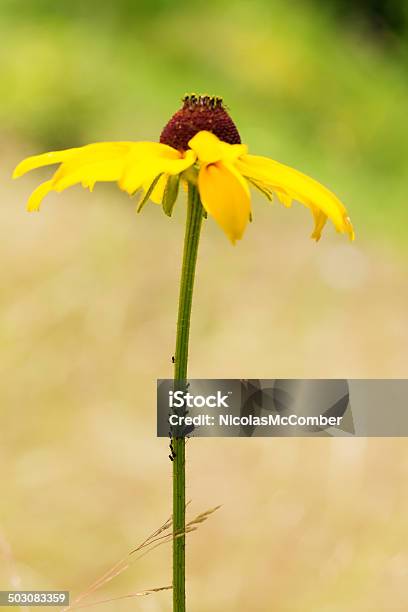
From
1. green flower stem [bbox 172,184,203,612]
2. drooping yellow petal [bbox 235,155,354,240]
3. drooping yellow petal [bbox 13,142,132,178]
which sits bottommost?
green flower stem [bbox 172,184,203,612]

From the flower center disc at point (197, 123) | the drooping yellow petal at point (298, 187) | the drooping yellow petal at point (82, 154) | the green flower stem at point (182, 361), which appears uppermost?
the flower center disc at point (197, 123)

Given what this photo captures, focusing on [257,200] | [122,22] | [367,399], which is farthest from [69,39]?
[367,399]

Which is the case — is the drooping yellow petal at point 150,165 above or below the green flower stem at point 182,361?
above

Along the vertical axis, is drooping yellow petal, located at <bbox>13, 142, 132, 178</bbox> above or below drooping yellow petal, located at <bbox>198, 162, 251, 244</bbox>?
above
